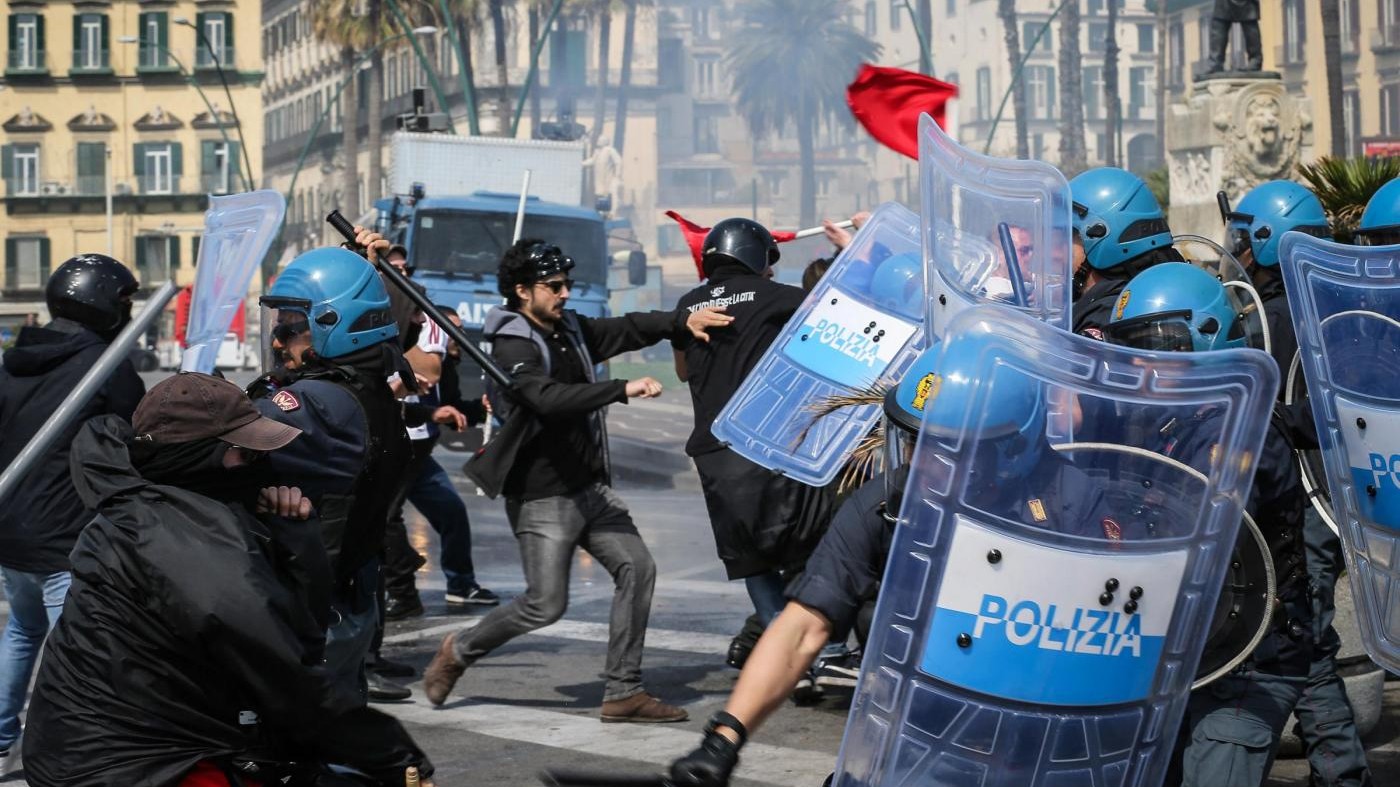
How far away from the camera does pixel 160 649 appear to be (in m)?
3.46

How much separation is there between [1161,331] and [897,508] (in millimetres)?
984

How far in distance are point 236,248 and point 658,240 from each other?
3909 inches

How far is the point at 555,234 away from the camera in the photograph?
70.7 ft

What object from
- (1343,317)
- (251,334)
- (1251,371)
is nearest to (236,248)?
(1343,317)

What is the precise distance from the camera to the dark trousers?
58.5 ft

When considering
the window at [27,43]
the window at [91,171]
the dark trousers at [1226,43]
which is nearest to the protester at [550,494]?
the dark trousers at [1226,43]

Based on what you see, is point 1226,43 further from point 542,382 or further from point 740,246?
point 542,382

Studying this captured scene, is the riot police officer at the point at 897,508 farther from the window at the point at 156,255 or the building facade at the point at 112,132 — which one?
the building facade at the point at 112,132

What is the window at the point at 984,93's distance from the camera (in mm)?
104125

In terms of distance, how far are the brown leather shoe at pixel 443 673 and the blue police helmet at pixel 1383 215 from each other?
3436mm

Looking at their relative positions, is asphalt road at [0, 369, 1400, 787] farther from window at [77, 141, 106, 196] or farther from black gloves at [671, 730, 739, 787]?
window at [77, 141, 106, 196]

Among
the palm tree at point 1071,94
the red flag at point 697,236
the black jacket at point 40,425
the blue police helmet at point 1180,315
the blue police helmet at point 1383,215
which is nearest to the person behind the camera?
the blue police helmet at point 1180,315

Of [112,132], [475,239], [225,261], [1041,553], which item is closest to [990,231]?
[1041,553]

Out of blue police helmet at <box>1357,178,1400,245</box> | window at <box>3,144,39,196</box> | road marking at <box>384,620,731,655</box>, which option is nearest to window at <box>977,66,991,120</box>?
window at <box>3,144,39,196</box>
